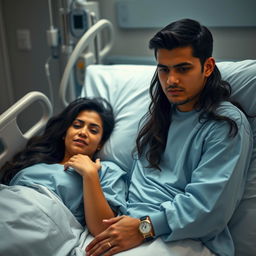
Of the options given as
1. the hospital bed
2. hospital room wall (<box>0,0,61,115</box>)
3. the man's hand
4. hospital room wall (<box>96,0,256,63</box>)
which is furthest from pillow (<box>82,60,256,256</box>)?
hospital room wall (<box>0,0,61,115</box>)

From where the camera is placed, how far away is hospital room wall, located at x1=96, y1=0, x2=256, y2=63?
7.18 ft

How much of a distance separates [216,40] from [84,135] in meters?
1.14

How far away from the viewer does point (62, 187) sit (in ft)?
5.00

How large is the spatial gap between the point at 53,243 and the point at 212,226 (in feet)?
1.91

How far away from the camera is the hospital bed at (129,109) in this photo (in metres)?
1.41

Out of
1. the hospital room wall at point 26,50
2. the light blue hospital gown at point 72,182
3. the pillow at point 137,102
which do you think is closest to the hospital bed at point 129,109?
the pillow at point 137,102

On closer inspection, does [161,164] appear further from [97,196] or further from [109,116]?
[109,116]

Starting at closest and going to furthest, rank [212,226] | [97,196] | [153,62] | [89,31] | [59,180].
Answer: [212,226] → [97,196] → [59,180] → [89,31] → [153,62]

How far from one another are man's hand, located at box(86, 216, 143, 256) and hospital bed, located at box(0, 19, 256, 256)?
37 mm

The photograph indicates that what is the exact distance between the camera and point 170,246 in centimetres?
129

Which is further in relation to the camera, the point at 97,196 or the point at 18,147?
the point at 18,147

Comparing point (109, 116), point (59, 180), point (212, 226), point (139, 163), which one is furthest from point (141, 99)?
point (212, 226)

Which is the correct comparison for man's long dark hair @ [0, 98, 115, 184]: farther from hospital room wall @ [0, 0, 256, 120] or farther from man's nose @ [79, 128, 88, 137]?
hospital room wall @ [0, 0, 256, 120]

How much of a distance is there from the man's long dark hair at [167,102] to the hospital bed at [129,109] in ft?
0.27
